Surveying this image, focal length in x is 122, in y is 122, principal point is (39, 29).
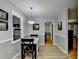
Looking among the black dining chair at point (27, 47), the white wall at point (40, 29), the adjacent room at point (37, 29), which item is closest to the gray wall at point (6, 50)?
the adjacent room at point (37, 29)

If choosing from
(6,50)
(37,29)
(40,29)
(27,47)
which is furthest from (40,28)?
(6,50)

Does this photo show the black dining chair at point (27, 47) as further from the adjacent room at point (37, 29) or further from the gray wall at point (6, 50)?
the gray wall at point (6, 50)

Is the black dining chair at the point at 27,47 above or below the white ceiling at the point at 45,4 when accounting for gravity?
below

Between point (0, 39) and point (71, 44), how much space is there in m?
5.74

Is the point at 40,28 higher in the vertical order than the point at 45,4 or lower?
lower

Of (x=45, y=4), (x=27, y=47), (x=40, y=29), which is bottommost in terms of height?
(x=27, y=47)

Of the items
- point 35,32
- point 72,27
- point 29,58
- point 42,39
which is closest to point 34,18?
point 35,32

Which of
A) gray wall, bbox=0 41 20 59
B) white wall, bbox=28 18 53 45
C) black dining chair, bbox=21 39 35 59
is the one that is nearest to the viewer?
gray wall, bbox=0 41 20 59

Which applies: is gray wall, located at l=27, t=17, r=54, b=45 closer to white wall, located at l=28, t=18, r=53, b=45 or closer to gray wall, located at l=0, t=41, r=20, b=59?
white wall, located at l=28, t=18, r=53, b=45

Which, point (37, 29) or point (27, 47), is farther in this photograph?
point (37, 29)

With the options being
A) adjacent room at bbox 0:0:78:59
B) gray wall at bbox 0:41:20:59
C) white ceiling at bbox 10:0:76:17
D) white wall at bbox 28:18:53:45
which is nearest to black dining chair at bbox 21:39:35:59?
adjacent room at bbox 0:0:78:59

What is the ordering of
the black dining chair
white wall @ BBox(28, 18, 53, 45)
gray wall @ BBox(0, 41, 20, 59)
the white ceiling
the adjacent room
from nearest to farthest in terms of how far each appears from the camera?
gray wall @ BBox(0, 41, 20, 59) < the adjacent room < the white ceiling < the black dining chair < white wall @ BBox(28, 18, 53, 45)

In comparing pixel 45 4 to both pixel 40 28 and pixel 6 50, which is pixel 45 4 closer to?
pixel 6 50

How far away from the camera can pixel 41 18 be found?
1048 cm
